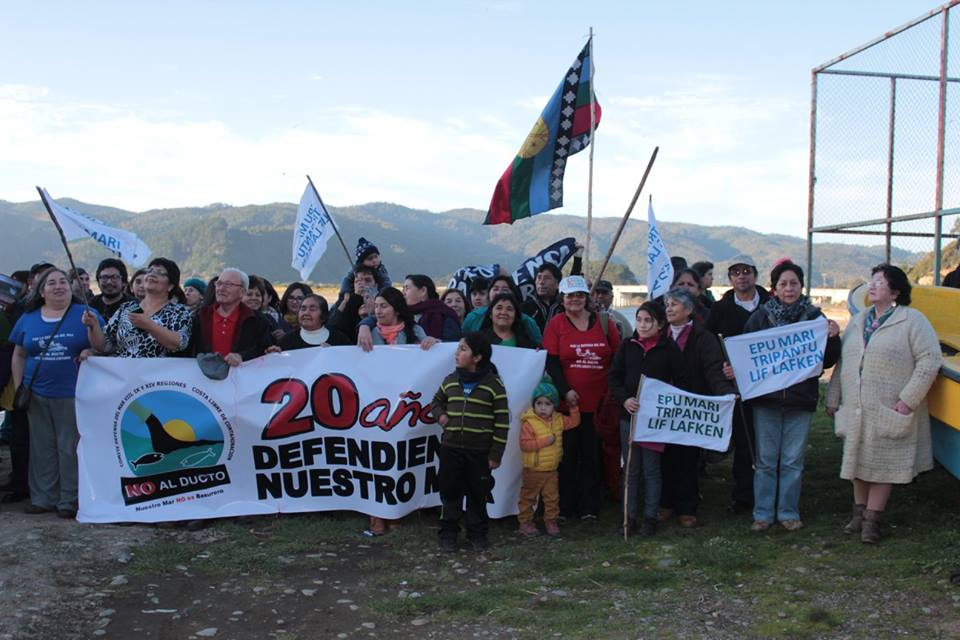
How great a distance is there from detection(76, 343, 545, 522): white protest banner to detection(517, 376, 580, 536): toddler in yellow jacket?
0.65 feet

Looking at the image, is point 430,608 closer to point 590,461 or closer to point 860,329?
point 590,461

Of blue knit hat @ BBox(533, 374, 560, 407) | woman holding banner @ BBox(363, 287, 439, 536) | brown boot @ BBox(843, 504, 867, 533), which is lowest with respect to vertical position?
brown boot @ BBox(843, 504, 867, 533)

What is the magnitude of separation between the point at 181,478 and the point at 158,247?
187m

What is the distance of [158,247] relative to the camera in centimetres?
18288

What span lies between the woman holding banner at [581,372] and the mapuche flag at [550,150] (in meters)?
2.20

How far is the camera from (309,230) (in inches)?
404

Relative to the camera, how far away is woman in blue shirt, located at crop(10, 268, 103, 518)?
286 inches

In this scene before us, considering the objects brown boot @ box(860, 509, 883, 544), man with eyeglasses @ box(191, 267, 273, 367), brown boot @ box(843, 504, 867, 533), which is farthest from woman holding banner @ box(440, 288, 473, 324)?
brown boot @ box(860, 509, 883, 544)

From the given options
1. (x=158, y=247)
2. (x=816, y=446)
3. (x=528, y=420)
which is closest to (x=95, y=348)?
(x=528, y=420)

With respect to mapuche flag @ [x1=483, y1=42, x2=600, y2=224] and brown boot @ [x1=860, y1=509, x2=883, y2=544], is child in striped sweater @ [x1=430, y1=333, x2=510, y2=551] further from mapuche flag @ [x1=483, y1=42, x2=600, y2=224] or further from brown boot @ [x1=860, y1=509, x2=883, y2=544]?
mapuche flag @ [x1=483, y1=42, x2=600, y2=224]

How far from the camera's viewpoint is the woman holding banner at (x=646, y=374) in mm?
6828

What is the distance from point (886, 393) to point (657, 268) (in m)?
2.99

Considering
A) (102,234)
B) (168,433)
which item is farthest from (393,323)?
(102,234)

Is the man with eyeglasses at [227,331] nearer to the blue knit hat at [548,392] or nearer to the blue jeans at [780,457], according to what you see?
the blue knit hat at [548,392]
